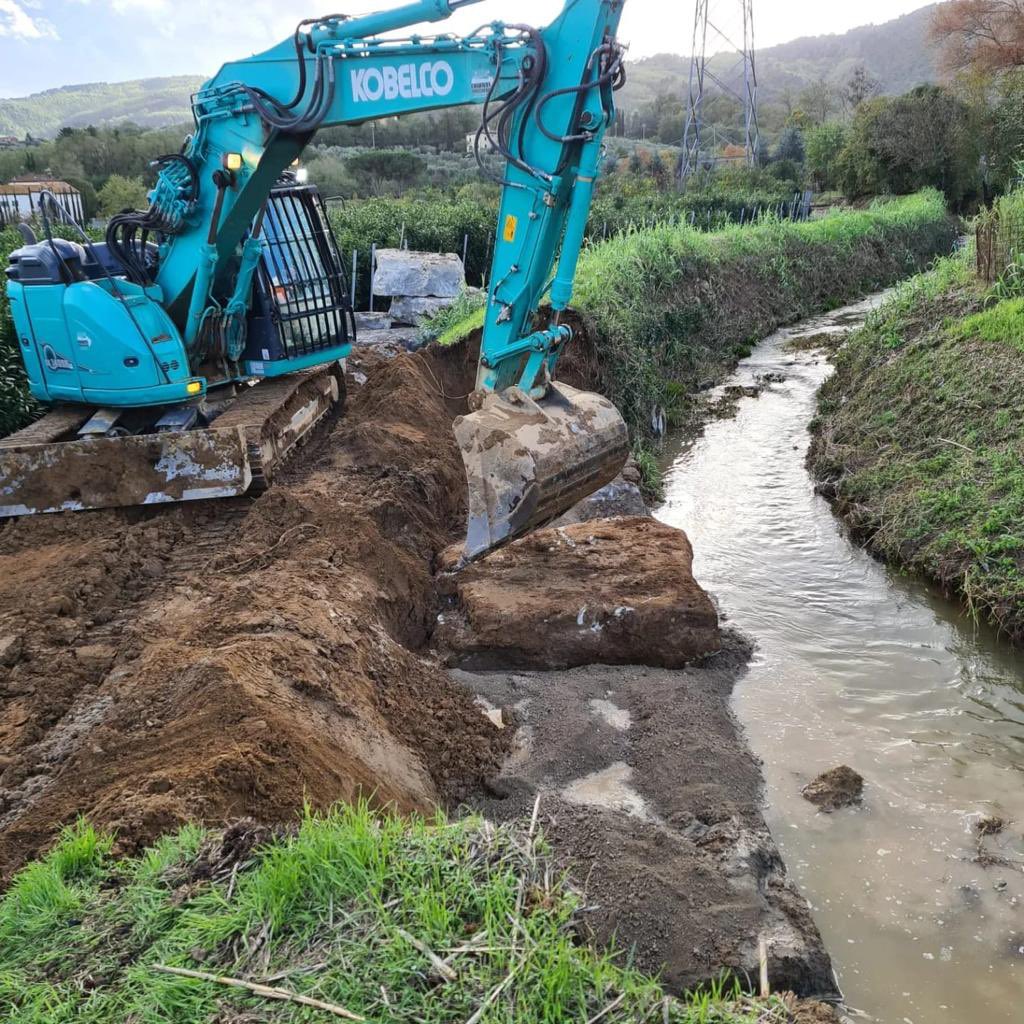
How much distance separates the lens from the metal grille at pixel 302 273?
27.2 ft

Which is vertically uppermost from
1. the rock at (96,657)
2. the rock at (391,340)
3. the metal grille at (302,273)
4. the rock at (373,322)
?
the metal grille at (302,273)

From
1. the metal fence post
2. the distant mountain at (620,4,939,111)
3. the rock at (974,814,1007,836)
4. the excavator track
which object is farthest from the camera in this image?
the distant mountain at (620,4,939,111)

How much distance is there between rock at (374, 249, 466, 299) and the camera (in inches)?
602

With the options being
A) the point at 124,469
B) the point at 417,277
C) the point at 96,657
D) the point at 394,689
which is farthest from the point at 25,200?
the point at 394,689

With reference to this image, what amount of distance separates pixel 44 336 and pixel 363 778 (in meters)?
5.26

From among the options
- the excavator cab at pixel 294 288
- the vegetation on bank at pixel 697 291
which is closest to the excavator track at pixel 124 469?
the excavator cab at pixel 294 288

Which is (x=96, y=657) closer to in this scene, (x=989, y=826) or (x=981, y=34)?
(x=989, y=826)

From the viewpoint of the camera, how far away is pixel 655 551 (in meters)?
6.41

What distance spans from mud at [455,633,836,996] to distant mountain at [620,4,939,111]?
136m

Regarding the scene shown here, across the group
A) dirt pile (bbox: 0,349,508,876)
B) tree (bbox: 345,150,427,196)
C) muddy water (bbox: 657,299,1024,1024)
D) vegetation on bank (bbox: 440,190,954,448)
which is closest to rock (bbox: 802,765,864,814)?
muddy water (bbox: 657,299,1024,1024)

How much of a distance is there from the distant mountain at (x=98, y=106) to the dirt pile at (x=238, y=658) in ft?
399

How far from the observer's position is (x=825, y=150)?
34.6 metres

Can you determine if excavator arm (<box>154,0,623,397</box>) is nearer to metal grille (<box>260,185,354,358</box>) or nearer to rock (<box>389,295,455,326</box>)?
metal grille (<box>260,185,354,358</box>)

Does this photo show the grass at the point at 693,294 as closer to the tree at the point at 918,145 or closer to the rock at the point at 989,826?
the rock at the point at 989,826
